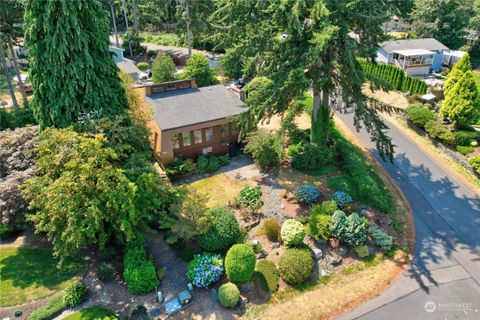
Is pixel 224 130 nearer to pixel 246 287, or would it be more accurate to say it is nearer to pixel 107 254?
pixel 107 254

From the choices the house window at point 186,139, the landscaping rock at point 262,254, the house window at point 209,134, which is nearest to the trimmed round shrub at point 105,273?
the landscaping rock at point 262,254

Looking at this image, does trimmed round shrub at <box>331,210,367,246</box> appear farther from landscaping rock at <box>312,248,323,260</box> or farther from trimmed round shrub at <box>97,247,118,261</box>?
trimmed round shrub at <box>97,247,118,261</box>

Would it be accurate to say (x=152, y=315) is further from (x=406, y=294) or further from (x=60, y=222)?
(x=406, y=294)

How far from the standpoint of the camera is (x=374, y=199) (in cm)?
2584

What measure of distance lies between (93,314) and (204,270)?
6.13 m

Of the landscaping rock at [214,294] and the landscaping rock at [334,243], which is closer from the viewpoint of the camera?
the landscaping rock at [214,294]

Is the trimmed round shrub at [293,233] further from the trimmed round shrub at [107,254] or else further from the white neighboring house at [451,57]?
the white neighboring house at [451,57]

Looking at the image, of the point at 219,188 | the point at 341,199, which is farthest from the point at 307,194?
the point at 219,188

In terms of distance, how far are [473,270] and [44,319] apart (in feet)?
80.6

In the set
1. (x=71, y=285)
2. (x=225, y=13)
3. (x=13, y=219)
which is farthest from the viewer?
(x=225, y=13)

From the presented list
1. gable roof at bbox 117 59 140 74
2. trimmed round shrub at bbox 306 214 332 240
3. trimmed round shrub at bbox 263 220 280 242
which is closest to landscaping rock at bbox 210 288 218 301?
trimmed round shrub at bbox 263 220 280 242

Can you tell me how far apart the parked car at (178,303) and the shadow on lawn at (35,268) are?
6.12 metres

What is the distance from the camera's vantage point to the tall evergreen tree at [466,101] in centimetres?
→ 3316

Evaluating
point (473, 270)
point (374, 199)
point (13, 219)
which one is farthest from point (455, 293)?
point (13, 219)
